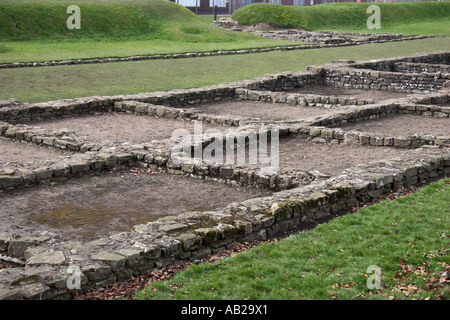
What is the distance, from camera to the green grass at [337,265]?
6266mm

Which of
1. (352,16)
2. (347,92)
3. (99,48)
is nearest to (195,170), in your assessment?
(347,92)

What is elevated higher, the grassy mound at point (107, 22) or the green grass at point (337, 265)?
the grassy mound at point (107, 22)

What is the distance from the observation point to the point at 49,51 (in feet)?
107

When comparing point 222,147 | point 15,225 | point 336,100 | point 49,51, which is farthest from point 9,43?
point 15,225

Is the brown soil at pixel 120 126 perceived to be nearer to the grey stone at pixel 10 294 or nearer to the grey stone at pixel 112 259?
the grey stone at pixel 112 259

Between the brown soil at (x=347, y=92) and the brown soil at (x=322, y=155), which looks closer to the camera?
the brown soil at (x=322, y=155)

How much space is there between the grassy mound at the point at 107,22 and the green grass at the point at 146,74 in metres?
9.46

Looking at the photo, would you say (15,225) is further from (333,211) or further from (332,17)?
(332,17)

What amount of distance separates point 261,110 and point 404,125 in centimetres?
429

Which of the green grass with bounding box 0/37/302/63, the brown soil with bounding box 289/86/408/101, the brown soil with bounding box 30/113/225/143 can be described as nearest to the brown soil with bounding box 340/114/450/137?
the brown soil with bounding box 30/113/225/143

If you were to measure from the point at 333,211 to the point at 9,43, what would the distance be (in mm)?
→ 29595

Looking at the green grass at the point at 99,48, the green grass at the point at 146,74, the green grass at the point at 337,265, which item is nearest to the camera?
the green grass at the point at 337,265

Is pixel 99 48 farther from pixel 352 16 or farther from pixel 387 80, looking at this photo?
pixel 352 16

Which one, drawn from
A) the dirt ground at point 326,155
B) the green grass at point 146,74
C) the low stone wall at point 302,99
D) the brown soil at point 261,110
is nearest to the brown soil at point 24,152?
the dirt ground at point 326,155
